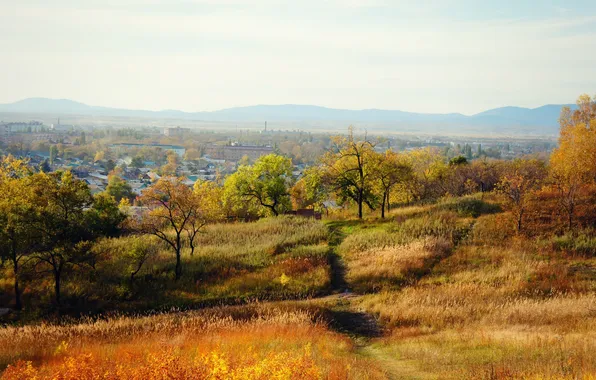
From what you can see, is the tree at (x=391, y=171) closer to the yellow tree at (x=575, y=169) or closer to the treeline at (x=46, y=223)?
the yellow tree at (x=575, y=169)

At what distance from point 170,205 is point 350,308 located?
12.8 meters

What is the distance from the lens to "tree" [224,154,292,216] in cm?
4500

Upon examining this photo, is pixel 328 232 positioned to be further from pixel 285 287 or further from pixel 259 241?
pixel 285 287

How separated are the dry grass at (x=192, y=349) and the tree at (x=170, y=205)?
8877mm

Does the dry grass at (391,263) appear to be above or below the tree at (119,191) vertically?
above

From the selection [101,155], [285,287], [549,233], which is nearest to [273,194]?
[285,287]

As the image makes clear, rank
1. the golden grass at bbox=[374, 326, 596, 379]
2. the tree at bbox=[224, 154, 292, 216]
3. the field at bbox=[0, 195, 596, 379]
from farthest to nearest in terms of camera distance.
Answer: the tree at bbox=[224, 154, 292, 216], the field at bbox=[0, 195, 596, 379], the golden grass at bbox=[374, 326, 596, 379]

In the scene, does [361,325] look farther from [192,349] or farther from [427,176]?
[427,176]

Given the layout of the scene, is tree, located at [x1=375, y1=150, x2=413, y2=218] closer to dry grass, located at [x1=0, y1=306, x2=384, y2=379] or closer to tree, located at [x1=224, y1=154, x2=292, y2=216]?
tree, located at [x1=224, y1=154, x2=292, y2=216]

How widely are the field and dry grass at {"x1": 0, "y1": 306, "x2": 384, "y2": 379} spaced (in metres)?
0.06

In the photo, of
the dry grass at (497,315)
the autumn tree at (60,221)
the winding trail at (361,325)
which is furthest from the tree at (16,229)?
the dry grass at (497,315)

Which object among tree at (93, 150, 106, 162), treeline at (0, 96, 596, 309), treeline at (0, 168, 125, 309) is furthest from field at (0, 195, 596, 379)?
tree at (93, 150, 106, 162)

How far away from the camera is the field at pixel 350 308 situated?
10148mm

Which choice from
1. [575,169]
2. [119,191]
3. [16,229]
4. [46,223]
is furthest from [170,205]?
[119,191]
